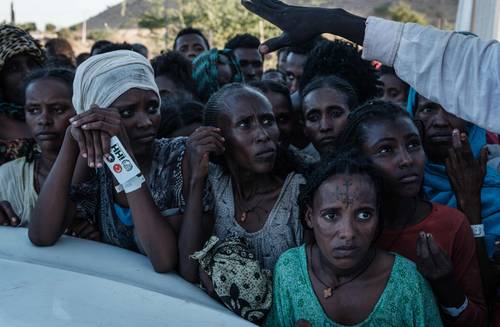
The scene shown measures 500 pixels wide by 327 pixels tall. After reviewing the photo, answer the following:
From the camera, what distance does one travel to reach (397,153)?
2.50 metres

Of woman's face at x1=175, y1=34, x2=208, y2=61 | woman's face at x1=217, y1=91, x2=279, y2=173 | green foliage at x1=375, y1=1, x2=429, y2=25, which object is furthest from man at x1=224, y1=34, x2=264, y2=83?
green foliage at x1=375, y1=1, x2=429, y2=25

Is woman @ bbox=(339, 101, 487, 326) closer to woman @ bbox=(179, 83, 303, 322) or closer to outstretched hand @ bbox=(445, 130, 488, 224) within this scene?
outstretched hand @ bbox=(445, 130, 488, 224)

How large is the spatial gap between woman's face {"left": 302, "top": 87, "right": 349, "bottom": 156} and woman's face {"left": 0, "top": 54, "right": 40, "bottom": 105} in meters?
1.80

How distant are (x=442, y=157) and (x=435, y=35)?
1.05 m

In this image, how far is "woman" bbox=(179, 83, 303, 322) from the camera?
8.27ft

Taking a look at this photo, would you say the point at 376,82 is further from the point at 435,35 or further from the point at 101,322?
the point at 101,322

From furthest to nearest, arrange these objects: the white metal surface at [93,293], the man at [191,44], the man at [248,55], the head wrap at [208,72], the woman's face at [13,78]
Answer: the man at [191,44] < the man at [248,55] < the head wrap at [208,72] < the woman's face at [13,78] < the white metal surface at [93,293]

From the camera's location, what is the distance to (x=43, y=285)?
6.42ft

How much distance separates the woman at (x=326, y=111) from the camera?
3.18 meters

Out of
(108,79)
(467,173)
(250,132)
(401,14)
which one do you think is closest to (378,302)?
(467,173)

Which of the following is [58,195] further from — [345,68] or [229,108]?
[345,68]

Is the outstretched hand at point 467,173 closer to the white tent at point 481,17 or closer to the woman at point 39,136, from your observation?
the woman at point 39,136

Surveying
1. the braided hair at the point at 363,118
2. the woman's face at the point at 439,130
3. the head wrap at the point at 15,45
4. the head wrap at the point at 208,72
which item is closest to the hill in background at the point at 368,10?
the head wrap at the point at 208,72

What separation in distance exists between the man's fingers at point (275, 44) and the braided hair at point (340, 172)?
0.46 m
